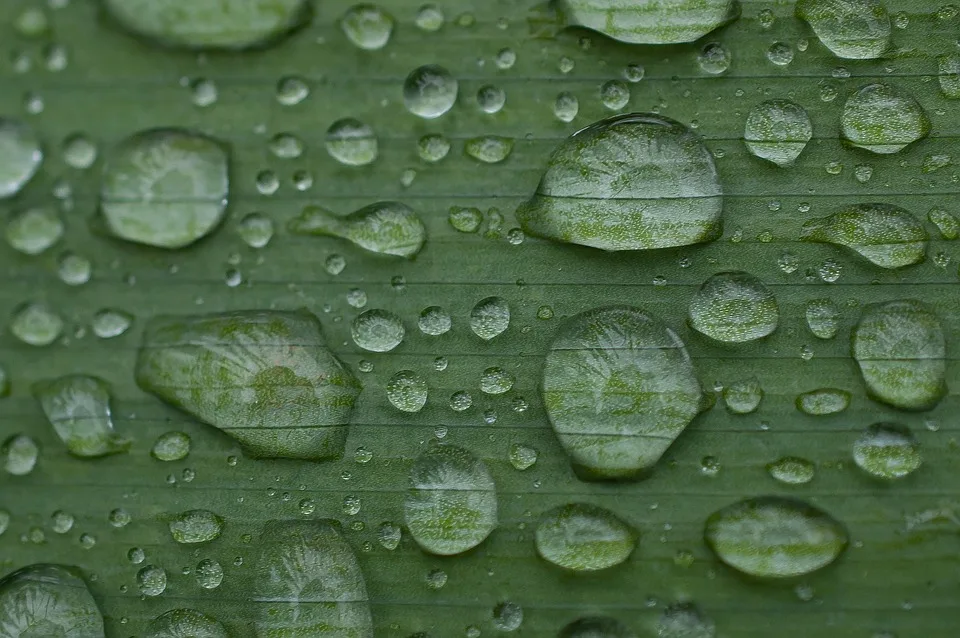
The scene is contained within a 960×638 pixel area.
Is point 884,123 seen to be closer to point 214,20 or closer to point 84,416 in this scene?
point 214,20

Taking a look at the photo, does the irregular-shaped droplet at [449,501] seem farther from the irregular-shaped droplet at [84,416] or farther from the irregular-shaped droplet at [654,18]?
the irregular-shaped droplet at [654,18]

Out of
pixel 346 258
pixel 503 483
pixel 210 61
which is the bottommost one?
pixel 503 483

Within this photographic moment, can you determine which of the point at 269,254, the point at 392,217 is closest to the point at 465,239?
the point at 392,217

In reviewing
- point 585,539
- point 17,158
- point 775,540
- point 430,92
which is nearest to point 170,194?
point 17,158

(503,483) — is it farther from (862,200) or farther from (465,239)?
(862,200)

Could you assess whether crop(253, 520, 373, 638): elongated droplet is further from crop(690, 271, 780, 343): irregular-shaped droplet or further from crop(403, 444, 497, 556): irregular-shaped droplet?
crop(690, 271, 780, 343): irregular-shaped droplet

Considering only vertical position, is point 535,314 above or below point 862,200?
below

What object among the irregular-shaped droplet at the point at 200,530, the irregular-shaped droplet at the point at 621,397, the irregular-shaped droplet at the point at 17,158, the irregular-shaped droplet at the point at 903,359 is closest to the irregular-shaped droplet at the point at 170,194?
the irregular-shaped droplet at the point at 17,158

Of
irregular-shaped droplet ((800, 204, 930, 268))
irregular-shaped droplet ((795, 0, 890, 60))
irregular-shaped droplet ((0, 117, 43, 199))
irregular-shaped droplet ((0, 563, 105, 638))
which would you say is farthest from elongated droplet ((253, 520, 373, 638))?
irregular-shaped droplet ((795, 0, 890, 60))
